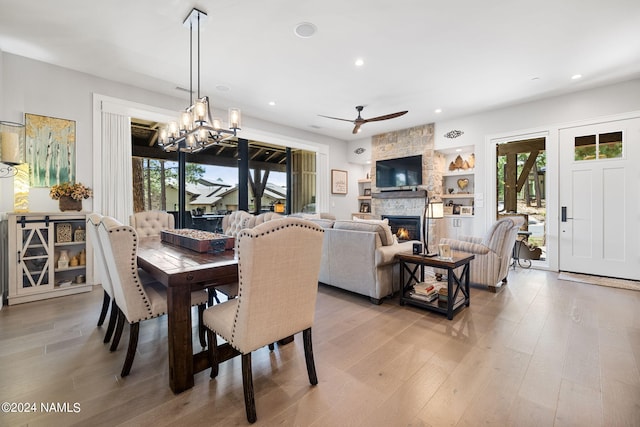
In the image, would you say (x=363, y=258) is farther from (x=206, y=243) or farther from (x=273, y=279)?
(x=273, y=279)

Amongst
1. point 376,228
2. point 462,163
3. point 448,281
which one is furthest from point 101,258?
point 462,163

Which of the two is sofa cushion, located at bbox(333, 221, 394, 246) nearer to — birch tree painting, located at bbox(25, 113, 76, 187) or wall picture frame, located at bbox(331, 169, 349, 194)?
birch tree painting, located at bbox(25, 113, 76, 187)

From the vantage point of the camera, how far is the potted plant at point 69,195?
340cm

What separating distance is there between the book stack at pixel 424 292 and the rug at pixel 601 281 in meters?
2.68

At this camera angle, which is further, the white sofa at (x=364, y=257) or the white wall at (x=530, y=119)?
the white wall at (x=530, y=119)

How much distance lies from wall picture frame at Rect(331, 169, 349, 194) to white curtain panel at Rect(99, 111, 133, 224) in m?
4.54

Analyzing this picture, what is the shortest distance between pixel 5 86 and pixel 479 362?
→ 18.5 ft

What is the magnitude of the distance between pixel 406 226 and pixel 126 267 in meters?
5.97

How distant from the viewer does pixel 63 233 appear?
11.3ft

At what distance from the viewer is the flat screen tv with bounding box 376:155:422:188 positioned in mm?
6427

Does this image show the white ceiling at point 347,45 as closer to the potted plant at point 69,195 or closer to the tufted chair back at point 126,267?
the potted plant at point 69,195

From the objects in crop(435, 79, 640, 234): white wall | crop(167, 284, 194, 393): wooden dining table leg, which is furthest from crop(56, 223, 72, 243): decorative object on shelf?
crop(435, 79, 640, 234): white wall

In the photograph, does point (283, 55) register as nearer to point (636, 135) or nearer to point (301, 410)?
point (301, 410)

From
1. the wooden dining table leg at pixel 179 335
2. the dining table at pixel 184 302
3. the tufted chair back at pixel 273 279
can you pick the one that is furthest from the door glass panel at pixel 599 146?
the wooden dining table leg at pixel 179 335
